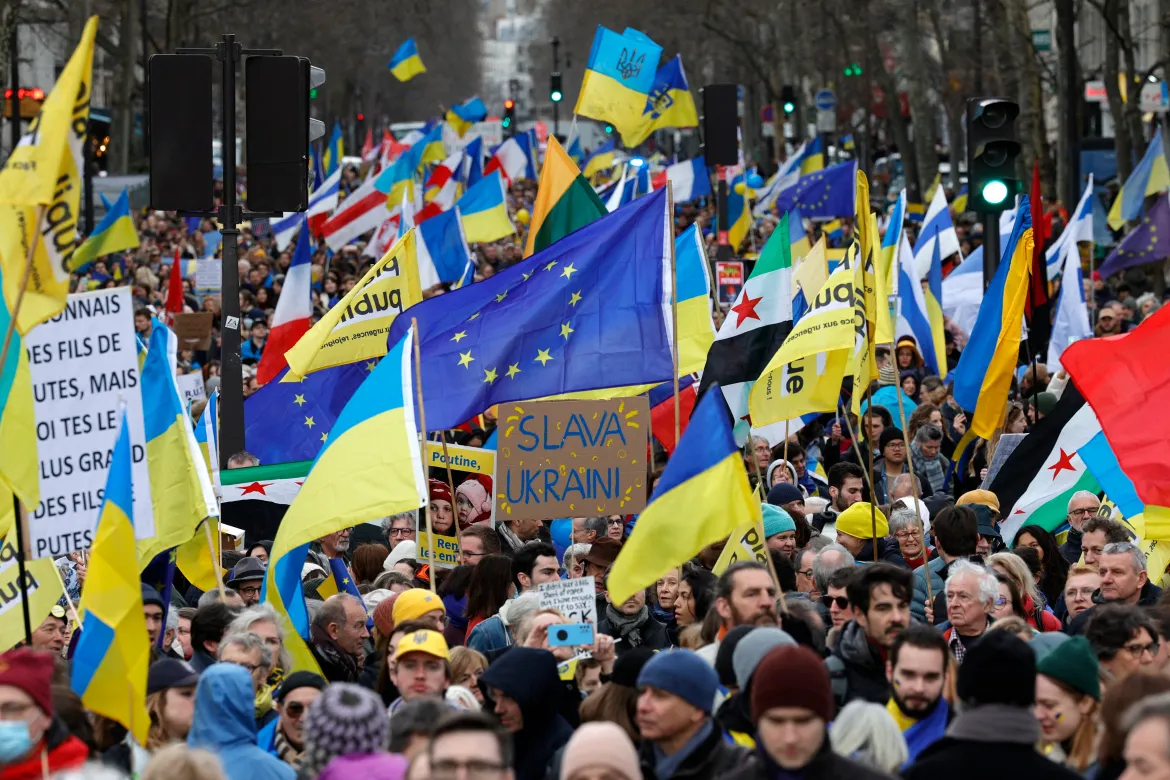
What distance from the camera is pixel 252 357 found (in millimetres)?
19047

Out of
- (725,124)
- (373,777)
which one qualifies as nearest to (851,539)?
(373,777)

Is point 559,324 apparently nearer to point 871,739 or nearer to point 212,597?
point 212,597

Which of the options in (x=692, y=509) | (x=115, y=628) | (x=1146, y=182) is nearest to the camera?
(x=115, y=628)

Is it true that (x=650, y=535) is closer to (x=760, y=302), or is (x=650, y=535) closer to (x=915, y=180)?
(x=760, y=302)

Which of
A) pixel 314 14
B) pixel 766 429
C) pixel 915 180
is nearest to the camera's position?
pixel 766 429

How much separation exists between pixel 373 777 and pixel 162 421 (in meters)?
3.59

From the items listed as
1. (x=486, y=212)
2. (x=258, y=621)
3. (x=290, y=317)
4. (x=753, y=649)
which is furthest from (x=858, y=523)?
(x=486, y=212)

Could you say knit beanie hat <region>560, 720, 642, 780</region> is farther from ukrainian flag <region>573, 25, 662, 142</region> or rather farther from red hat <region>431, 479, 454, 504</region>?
ukrainian flag <region>573, 25, 662, 142</region>

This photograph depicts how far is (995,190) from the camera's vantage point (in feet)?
47.6

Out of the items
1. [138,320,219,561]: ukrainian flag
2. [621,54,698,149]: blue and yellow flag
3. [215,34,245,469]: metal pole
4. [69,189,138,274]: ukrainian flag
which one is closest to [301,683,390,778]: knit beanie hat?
[138,320,219,561]: ukrainian flag

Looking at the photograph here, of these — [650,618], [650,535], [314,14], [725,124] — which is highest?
[314,14]

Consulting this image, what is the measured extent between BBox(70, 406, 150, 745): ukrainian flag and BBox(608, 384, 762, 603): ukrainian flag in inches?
59.4

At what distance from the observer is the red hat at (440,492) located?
10688mm

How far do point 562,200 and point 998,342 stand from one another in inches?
124
